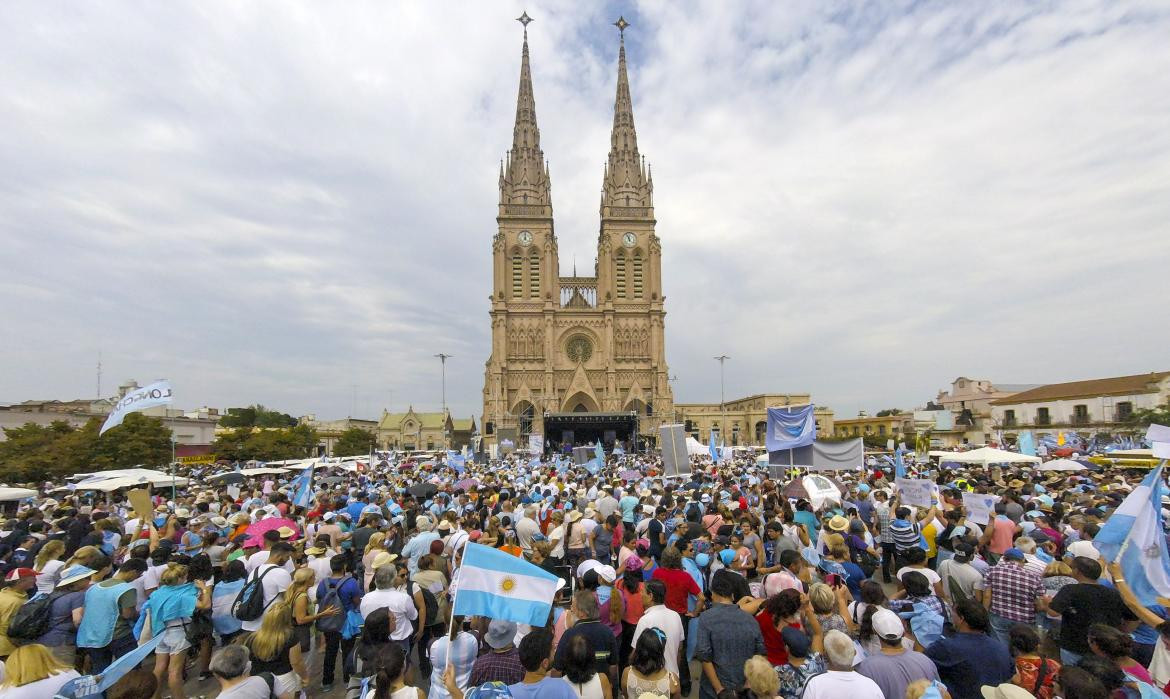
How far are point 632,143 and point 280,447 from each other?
5197 centimetres

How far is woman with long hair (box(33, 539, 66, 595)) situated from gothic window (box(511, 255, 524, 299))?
190 ft

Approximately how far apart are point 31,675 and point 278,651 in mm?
1423

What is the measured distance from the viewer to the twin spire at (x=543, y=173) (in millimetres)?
66062

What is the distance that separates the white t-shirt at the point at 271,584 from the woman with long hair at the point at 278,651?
0.77 metres

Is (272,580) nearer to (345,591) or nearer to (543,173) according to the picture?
(345,591)

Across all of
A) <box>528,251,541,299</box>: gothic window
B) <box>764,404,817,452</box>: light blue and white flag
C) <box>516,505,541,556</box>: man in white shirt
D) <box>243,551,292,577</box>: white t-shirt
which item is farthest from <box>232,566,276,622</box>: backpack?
<box>528,251,541,299</box>: gothic window

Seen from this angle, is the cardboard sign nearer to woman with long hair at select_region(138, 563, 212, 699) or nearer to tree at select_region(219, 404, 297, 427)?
woman with long hair at select_region(138, 563, 212, 699)

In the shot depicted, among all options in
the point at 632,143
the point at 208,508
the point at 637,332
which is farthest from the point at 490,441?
the point at 208,508

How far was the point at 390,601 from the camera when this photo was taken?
16.9 feet

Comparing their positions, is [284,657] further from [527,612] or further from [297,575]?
[527,612]

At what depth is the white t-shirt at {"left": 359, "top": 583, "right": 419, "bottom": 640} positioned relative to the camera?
16.8 feet

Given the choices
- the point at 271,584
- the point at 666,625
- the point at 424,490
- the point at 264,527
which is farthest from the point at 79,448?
the point at 666,625

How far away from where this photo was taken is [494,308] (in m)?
62.5

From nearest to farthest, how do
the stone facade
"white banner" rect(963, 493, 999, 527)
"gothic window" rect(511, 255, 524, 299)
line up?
"white banner" rect(963, 493, 999, 527) < the stone facade < "gothic window" rect(511, 255, 524, 299)
